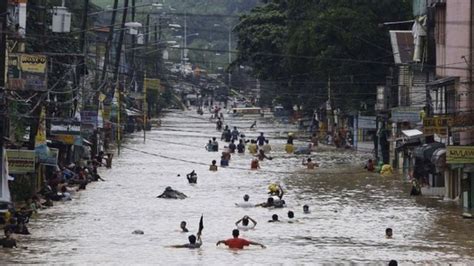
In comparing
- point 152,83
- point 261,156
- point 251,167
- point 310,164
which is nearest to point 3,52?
point 310,164

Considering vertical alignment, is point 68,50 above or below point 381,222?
above

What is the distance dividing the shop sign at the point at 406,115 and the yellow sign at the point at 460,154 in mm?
19863

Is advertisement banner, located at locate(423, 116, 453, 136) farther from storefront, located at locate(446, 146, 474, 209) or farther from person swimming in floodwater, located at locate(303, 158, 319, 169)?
person swimming in floodwater, located at locate(303, 158, 319, 169)

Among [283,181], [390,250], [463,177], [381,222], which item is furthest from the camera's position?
[283,181]

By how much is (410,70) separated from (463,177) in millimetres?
22328

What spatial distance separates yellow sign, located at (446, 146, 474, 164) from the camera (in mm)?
44000

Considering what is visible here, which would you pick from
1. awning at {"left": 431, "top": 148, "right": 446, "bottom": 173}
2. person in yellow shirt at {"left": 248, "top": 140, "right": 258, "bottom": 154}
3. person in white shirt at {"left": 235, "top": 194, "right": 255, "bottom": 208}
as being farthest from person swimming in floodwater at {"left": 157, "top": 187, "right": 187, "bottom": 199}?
person in yellow shirt at {"left": 248, "top": 140, "right": 258, "bottom": 154}

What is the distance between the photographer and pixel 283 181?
61562mm

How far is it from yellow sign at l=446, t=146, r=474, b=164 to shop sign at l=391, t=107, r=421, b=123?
19.9m

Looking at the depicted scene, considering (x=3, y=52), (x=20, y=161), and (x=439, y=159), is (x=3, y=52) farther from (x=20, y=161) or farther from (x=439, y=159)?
(x=439, y=159)

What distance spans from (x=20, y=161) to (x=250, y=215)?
327 inches

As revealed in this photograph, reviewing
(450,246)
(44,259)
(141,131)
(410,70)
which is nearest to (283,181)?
(410,70)

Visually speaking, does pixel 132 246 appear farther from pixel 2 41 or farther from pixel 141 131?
pixel 141 131

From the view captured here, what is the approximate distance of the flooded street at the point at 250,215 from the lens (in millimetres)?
35594
